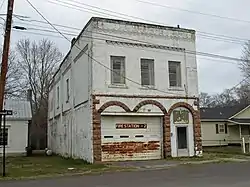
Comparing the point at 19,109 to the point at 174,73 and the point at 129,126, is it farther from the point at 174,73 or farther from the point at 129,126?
the point at 174,73

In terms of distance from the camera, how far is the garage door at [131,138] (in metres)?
23.6

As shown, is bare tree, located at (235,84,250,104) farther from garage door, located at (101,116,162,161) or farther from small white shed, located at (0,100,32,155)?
garage door, located at (101,116,162,161)

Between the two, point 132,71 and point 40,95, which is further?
point 40,95

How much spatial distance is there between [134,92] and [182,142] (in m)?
4.75

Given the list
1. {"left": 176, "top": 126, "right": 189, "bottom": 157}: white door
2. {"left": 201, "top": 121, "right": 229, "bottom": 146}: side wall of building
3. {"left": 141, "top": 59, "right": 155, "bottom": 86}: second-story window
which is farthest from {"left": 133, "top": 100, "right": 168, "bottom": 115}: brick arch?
{"left": 201, "top": 121, "right": 229, "bottom": 146}: side wall of building

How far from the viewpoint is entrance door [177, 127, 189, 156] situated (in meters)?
25.8

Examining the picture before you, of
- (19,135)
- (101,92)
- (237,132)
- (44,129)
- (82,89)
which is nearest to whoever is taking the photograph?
(101,92)

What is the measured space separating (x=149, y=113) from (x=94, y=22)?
659 centimetres

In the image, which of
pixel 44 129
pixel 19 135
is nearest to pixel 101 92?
pixel 19 135

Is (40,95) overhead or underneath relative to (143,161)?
overhead

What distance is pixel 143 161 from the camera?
23672mm

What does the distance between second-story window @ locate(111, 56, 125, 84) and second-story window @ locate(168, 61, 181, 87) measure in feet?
11.4

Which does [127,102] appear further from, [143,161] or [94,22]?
[94,22]

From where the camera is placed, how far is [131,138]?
24.3 metres
